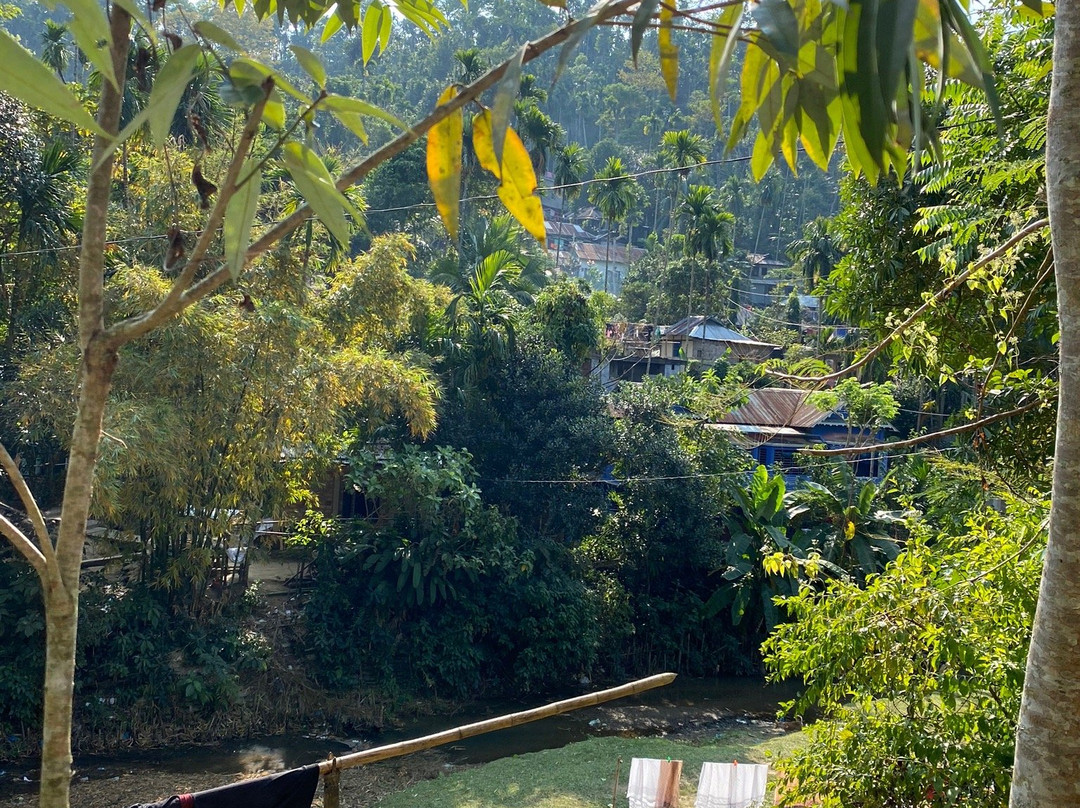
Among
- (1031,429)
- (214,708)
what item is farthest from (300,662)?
(1031,429)

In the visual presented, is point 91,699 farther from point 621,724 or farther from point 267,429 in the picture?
point 621,724

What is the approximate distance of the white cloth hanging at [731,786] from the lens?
5406 mm

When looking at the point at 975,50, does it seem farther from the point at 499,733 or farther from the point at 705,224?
the point at 705,224

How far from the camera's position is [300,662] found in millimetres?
10500

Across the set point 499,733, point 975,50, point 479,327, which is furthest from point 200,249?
point 479,327

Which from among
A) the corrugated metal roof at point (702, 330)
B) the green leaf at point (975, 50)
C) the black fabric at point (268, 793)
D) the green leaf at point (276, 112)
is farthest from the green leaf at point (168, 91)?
the corrugated metal roof at point (702, 330)

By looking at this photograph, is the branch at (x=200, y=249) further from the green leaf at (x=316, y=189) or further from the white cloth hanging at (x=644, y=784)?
the white cloth hanging at (x=644, y=784)

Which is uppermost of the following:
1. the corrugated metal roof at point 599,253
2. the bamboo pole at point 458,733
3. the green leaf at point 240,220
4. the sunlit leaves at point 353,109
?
the corrugated metal roof at point 599,253

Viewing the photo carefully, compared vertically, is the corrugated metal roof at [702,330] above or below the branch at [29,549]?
above

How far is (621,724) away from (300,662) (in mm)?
3610

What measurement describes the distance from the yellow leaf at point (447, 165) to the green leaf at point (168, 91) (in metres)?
0.41

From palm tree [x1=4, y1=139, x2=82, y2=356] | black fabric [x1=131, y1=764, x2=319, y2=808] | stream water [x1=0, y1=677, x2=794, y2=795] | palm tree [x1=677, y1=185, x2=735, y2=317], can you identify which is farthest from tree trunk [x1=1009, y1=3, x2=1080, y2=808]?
palm tree [x1=677, y1=185, x2=735, y2=317]

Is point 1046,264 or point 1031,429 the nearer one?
point 1046,264

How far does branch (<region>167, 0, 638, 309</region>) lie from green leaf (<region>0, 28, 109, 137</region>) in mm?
476
